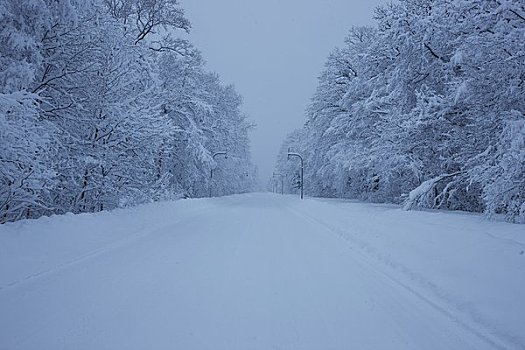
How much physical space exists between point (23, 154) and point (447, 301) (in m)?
7.91

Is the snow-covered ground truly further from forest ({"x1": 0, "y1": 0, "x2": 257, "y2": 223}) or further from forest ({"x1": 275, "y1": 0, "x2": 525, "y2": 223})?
forest ({"x1": 275, "y1": 0, "x2": 525, "y2": 223})

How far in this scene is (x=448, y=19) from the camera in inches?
519

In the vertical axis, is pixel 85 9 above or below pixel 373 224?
above

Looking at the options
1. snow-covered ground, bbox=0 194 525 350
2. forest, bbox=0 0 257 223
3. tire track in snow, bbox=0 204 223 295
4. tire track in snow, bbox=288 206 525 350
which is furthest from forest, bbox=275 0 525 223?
forest, bbox=0 0 257 223

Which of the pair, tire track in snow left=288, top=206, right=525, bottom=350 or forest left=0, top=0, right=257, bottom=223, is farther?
forest left=0, top=0, right=257, bottom=223

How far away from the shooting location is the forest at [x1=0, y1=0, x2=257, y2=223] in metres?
7.23

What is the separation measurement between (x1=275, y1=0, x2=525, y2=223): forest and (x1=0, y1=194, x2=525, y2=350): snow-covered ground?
3567mm

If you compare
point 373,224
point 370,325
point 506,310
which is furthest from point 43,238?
point 373,224

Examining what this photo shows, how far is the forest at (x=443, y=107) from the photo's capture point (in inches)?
394

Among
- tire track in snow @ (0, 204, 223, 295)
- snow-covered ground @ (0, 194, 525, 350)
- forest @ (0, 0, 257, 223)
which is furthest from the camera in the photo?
forest @ (0, 0, 257, 223)

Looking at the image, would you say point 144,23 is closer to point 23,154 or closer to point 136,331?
point 23,154

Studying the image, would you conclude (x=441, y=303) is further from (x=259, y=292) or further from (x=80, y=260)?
(x=80, y=260)

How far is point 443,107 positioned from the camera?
14.6 m

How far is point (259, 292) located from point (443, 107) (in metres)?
13.3
